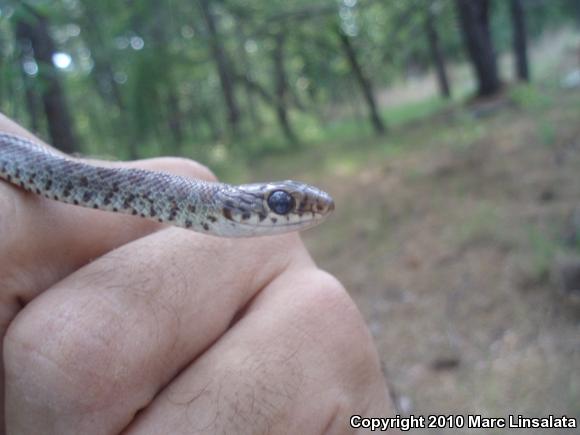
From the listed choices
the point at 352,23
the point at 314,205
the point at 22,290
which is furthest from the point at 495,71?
the point at 22,290

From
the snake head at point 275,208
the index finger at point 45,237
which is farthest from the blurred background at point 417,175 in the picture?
the snake head at point 275,208

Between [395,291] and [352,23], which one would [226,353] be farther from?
[352,23]

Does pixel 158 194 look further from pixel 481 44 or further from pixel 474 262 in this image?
pixel 481 44

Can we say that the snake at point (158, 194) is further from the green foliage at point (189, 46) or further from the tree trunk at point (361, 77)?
the tree trunk at point (361, 77)

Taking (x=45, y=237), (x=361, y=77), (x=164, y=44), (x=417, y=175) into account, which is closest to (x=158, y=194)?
(x=45, y=237)

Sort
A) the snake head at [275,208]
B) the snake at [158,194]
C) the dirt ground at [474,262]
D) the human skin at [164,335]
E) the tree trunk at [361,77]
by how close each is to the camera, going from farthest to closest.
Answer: the tree trunk at [361,77]
the dirt ground at [474,262]
the snake head at [275,208]
the snake at [158,194]
the human skin at [164,335]

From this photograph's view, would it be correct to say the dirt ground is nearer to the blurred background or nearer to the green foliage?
the blurred background
